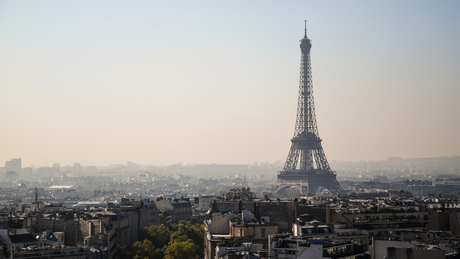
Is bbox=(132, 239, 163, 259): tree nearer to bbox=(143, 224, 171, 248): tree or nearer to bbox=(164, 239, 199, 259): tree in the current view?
bbox=(164, 239, 199, 259): tree

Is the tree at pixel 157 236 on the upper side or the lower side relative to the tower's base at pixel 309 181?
lower

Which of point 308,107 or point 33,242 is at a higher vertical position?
point 308,107

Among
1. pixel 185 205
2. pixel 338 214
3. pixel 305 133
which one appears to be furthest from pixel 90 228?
pixel 305 133

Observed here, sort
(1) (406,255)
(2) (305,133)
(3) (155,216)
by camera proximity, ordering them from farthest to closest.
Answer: (2) (305,133)
(3) (155,216)
(1) (406,255)

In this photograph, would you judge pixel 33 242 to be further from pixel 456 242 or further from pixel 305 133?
pixel 305 133

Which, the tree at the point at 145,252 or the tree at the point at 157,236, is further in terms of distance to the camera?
the tree at the point at 157,236

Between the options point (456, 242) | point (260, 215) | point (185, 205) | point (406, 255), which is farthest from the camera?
point (185, 205)

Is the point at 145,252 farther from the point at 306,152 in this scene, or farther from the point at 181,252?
the point at 306,152

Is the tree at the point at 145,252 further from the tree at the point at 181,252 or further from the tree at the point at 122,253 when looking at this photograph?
the tree at the point at 181,252

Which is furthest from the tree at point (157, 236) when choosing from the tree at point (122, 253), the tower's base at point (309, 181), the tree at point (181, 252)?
the tower's base at point (309, 181)
